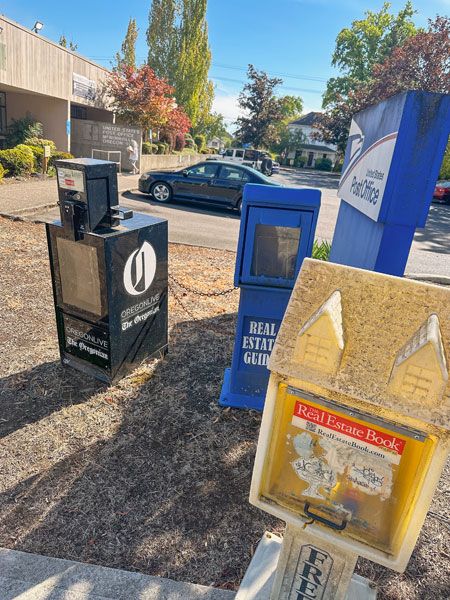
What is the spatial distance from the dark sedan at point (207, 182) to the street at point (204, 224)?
1.26 feet

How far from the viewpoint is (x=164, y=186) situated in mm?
12766

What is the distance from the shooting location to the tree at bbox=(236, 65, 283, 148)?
4350cm

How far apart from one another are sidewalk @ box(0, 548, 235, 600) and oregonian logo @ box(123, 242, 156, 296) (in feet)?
6.77

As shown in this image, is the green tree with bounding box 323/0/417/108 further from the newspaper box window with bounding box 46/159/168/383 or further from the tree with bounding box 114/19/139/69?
the newspaper box window with bounding box 46/159/168/383

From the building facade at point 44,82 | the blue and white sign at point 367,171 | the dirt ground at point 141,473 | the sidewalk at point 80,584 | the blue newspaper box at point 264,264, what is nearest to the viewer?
the sidewalk at point 80,584

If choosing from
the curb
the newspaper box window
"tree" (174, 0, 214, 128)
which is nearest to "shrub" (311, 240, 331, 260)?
the curb

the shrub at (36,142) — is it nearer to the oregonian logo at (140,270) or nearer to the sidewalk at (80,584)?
the oregonian logo at (140,270)

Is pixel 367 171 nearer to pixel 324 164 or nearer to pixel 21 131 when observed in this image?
pixel 21 131

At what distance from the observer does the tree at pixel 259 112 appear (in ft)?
143

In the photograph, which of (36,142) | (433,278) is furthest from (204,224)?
(36,142)

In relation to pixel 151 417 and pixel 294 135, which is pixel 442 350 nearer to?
pixel 151 417

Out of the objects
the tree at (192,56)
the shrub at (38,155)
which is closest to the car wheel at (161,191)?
the shrub at (38,155)

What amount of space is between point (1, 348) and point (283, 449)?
3.71 meters

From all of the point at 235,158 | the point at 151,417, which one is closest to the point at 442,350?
the point at 151,417
